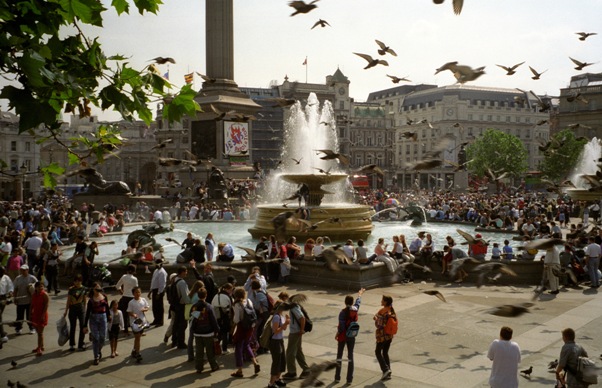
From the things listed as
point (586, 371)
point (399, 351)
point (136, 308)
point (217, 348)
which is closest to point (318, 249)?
point (399, 351)

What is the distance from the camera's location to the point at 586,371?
7609 millimetres

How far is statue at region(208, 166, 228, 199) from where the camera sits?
41125 mm

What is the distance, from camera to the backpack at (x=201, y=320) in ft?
31.4

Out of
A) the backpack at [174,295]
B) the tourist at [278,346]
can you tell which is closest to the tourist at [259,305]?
the tourist at [278,346]

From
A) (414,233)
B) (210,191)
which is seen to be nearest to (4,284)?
(414,233)

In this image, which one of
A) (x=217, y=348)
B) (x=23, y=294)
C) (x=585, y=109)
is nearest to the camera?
(x=217, y=348)

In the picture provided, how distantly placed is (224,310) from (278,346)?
157 cm

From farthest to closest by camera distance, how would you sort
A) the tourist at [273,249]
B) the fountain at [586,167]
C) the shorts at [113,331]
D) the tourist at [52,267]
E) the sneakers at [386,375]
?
the fountain at [586,167]
the tourist at [273,249]
the tourist at [52,267]
the shorts at [113,331]
the sneakers at [386,375]

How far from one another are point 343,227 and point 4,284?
1342 centimetres

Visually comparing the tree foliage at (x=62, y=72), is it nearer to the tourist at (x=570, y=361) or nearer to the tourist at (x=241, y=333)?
the tourist at (x=241, y=333)

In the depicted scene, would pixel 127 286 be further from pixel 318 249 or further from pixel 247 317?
pixel 318 249

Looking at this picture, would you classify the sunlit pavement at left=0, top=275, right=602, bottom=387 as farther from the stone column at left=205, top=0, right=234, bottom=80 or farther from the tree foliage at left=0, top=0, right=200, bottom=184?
the stone column at left=205, top=0, right=234, bottom=80

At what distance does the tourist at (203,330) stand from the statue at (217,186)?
31.7 m

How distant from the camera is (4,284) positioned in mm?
12164
